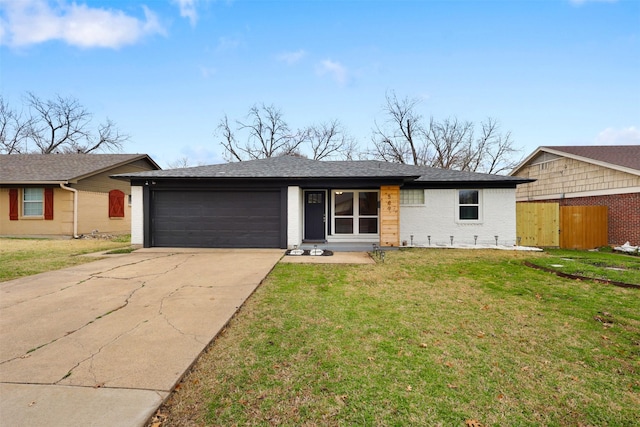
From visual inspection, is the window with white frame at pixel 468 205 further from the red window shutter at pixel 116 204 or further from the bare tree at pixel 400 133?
the red window shutter at pixel 116 204

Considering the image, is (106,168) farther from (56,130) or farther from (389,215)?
(56,130)

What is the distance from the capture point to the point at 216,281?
18.2ft

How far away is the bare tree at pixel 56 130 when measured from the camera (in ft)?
96.8

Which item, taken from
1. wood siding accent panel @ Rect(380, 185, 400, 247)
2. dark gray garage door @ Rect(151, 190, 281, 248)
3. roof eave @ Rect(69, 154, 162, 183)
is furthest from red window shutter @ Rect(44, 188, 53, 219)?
wood siding accent panel @ Rect(380, 185, 400, 247)

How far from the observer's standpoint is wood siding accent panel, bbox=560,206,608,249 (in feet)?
38.3

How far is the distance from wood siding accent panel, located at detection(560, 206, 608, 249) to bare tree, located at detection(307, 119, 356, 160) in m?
20.8

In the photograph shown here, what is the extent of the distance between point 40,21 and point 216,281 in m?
12.3

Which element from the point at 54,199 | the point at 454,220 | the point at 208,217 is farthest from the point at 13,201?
the point at 454,220

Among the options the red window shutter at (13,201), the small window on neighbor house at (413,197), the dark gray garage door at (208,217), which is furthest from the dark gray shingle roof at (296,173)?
the red window shutter at (13,201)

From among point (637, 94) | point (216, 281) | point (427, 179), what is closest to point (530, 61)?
point (637, 94)

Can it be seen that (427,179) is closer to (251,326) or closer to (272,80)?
(251,326)

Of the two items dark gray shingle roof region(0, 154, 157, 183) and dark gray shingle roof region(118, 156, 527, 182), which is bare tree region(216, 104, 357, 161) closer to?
dark gray shingle roof region(0, 154, 157, 183)

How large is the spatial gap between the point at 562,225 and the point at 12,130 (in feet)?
159

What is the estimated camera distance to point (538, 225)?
11859mm
